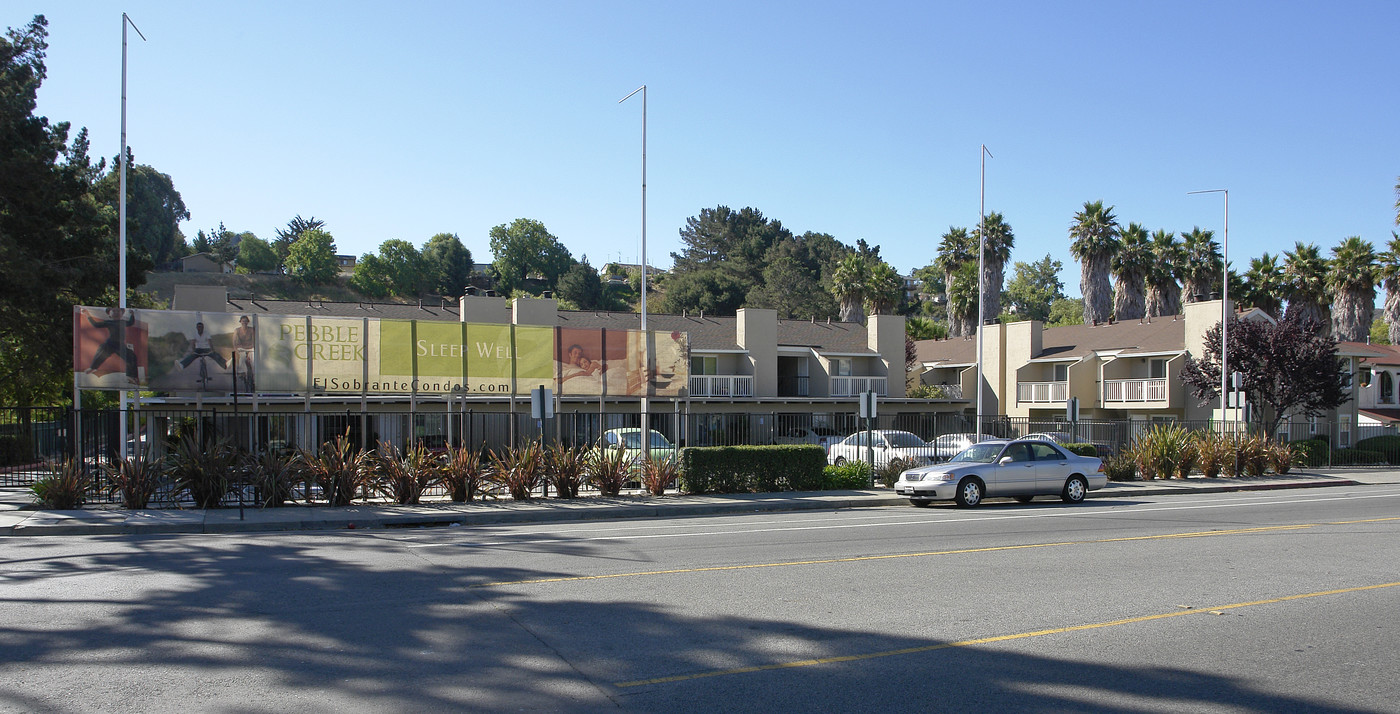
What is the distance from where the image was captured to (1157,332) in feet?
141

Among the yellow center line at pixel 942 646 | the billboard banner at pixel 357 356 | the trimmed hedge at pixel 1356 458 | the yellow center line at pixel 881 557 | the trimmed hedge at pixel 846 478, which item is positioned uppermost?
the billboard banner at pixel 357 356

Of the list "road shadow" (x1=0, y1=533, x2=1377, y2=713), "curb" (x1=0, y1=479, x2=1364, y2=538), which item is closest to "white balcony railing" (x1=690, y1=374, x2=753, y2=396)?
"curb" (x1=0, y1=479, x2=1364, y2=538)

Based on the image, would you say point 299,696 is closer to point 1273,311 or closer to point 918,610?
point 918,610

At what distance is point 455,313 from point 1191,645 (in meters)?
36.5

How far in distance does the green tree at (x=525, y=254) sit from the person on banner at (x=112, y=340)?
10291cm

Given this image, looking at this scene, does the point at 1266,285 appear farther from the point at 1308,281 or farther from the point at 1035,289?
the point at 1035,289

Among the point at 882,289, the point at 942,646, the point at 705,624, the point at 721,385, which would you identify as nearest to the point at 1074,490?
the point at 942,646

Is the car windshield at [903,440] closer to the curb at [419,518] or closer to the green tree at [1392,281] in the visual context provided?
the curb at [419,518]

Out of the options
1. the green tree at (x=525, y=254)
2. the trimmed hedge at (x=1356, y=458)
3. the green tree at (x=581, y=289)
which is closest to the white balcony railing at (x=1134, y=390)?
the trimmed hedge at (x=1356, y=458)

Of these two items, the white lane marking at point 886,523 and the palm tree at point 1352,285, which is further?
the palm tree at point 1352,285

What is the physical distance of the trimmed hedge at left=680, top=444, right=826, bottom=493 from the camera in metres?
21.8

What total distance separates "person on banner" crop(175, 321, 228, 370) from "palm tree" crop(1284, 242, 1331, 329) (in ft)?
172

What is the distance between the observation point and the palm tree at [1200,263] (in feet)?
167

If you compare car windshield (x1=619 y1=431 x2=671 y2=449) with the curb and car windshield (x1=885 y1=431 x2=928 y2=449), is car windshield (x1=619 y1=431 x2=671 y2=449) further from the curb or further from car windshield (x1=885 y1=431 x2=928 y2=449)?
the curb
